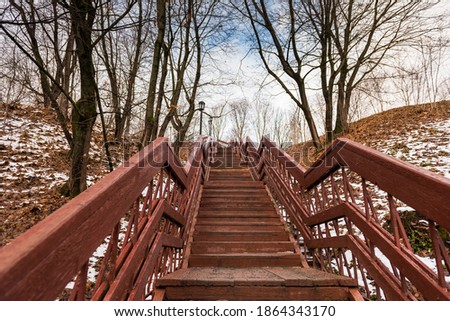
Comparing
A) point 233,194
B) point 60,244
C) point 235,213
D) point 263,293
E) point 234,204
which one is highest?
point 60,244

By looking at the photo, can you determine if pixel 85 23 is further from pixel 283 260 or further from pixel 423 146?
pixel 423 146

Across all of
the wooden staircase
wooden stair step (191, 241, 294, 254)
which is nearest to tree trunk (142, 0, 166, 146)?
the wooden staircase

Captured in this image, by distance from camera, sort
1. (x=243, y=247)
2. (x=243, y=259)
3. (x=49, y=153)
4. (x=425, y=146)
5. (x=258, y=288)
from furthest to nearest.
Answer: (x=49, y=153), (x=425, y=146), (x=243, y=247), (x=243, y=259), (x=258, y=288)

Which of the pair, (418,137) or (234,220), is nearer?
(234,220)

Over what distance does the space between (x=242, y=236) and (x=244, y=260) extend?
90 centimetres

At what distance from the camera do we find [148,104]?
672cm

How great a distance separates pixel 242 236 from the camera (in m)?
4.08

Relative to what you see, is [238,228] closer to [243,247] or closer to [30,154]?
[243,247]

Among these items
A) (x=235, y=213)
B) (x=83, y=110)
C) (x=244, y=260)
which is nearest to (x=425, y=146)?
(x=235, y=213)

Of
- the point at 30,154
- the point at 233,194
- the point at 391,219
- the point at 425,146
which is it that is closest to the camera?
the point at 391,219

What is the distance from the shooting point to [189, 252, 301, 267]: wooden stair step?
318cm

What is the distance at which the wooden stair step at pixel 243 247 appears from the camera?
3691 mm

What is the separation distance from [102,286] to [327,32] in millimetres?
11878

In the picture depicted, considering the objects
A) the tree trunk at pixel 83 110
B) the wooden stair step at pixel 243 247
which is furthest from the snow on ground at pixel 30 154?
the wooden stair step at pixel 243 247
